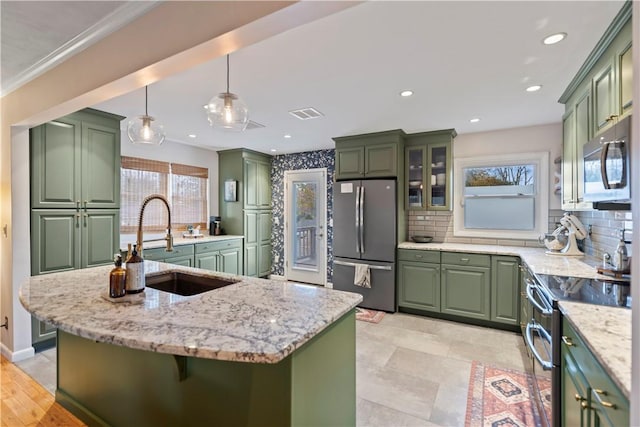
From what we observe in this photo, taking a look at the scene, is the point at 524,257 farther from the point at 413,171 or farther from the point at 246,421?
the point at 246,421

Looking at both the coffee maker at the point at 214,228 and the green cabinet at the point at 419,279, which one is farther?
the coffee maker at the point at 214,228

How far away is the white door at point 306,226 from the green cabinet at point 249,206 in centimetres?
42

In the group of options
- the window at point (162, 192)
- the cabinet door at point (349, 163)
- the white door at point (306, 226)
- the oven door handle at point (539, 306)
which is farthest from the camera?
the white door at point (306, 226)

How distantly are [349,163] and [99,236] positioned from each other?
10.5 ft

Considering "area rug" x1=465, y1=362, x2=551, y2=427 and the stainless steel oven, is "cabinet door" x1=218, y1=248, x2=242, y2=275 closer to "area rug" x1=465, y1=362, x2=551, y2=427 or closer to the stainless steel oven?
"area rug" x1=465, y1=362, x2=551, y2=427

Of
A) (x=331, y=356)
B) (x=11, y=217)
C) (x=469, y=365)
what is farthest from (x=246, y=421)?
(x=11, y=217)

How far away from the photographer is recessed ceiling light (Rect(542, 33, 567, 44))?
186cm

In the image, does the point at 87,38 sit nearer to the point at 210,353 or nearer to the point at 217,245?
the point at 210,353

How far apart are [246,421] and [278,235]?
4.75 m

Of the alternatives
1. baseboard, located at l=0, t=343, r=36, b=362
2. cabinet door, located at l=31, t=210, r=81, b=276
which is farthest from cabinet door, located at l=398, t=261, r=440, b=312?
baseboard, located at l=0, t=343, r=36, b=362

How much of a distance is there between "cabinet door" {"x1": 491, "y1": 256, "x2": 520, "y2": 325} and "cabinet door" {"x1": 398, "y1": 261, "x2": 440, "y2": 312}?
61cm

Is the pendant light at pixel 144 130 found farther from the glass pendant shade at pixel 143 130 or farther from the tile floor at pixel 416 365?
the tile floor at pixel 416 365

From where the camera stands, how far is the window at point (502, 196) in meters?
3.79

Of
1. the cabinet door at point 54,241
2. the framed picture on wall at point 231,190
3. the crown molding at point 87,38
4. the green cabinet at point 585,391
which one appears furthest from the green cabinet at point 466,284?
the cabinet door at point 54,241
